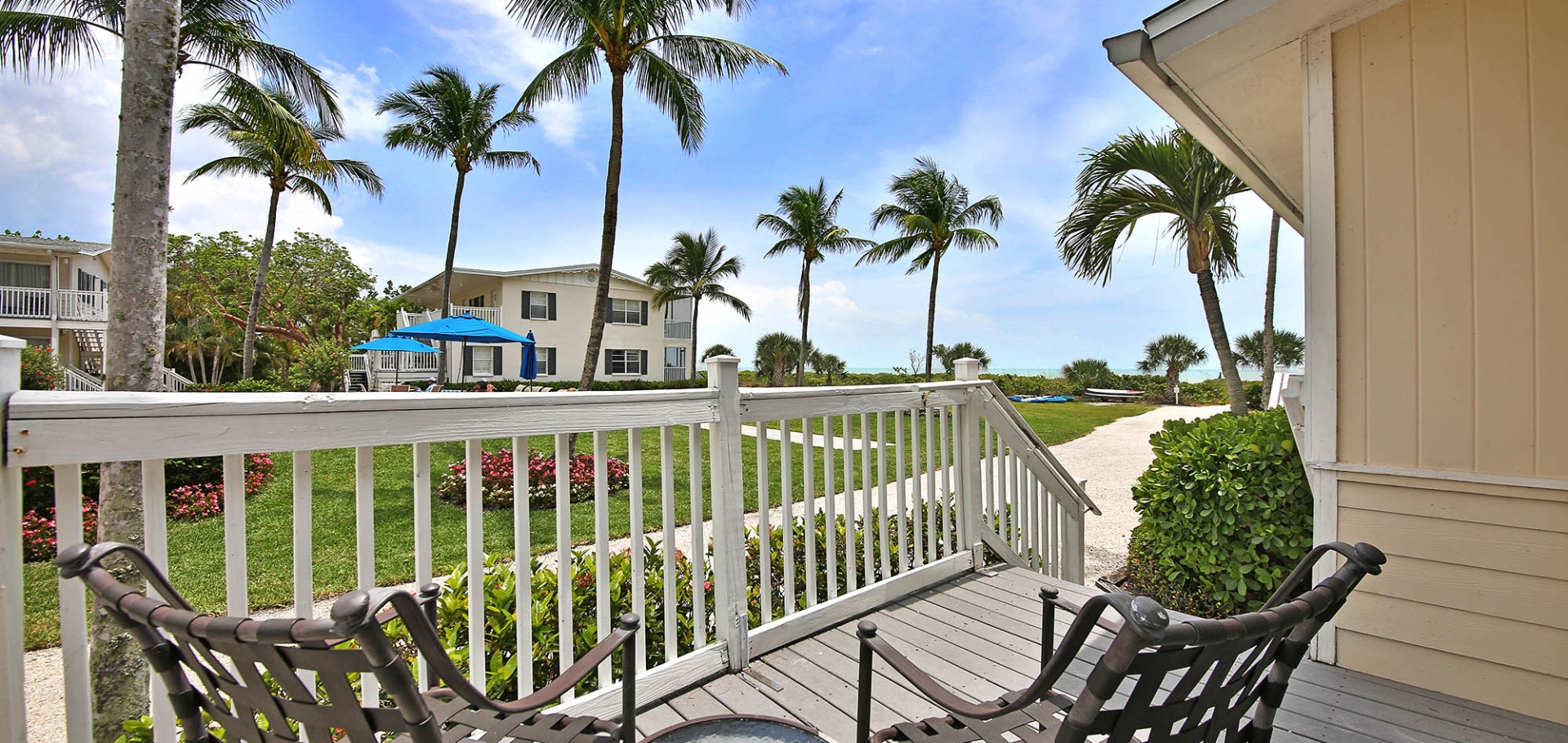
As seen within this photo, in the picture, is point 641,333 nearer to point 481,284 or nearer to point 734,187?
point 481,284

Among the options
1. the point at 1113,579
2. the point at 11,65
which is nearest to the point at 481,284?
the point at 11,65

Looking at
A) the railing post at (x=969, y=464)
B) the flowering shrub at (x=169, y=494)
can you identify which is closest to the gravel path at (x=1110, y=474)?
the railing post at (x=969, y=464)

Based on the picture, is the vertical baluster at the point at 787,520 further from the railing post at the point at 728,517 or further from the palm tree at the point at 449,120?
the palm tree at the point at 449,120

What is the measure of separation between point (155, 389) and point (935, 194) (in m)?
19.2

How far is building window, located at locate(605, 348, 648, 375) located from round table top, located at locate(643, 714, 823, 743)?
78.7 ft

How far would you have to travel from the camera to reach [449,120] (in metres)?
15.5

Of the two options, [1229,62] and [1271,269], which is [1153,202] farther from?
[1271,269]

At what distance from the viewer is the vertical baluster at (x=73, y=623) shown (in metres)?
1.09

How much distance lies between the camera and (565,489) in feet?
6.00

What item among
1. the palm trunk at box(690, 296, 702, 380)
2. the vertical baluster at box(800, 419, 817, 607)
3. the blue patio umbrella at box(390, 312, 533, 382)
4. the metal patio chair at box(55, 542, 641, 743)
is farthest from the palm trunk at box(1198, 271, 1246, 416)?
the palm trunk at box(690, 296, 702, 380)

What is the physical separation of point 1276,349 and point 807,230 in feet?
90.2

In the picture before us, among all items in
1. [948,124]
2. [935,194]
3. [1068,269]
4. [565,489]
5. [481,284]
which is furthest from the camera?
[481,284]

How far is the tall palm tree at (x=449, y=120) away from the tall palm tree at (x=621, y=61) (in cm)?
591

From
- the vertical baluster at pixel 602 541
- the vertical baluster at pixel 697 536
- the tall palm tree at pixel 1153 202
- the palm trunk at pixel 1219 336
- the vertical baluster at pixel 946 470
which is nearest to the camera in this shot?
the vertical baluster at pixel 602 541
